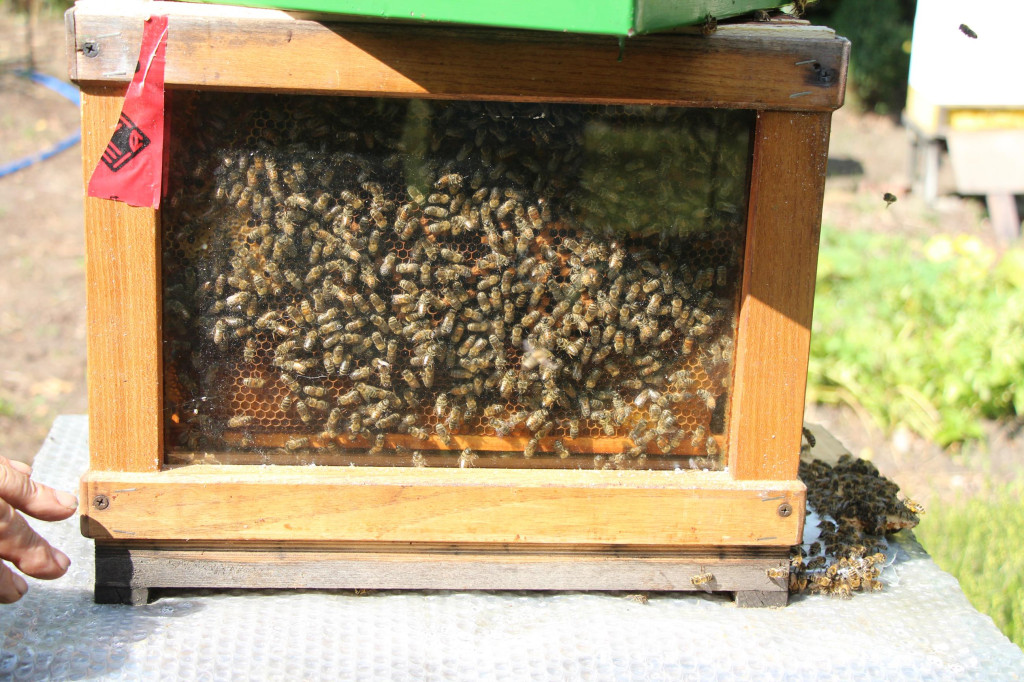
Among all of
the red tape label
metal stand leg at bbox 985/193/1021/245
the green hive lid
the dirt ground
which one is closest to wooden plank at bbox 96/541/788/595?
the red tape label

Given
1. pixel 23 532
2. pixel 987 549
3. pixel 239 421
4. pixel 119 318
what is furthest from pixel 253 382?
pixel 987 549

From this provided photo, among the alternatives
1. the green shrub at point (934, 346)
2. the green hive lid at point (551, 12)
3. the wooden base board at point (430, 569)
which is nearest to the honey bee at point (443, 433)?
the wooden base board at point (430, 569)

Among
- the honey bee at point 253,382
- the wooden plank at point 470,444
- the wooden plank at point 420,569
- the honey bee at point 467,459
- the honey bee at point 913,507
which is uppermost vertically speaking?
the honey bee at point 253,382

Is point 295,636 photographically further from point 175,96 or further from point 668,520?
point 175,96

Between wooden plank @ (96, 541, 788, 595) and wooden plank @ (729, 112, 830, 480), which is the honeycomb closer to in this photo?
wooden plank @ (729, 112, 830, 480)

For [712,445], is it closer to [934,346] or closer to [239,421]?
[239,421]

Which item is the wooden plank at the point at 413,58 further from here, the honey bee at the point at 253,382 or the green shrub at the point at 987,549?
the green shrub at the point at 987,549
